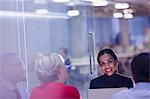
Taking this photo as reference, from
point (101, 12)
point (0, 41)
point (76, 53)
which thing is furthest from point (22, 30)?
point (101, 12)

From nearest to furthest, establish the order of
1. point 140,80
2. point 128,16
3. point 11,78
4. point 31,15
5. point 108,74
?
1. point 140,80
2. point 11,78
3. point 108,74
4. point 31,15
5. point 128,16

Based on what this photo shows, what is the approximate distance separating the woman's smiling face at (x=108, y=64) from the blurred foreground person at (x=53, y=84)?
1.78ft

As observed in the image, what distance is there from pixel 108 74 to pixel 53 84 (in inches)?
26.1

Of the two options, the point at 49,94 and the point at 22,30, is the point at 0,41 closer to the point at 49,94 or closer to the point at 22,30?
the point at 22,30

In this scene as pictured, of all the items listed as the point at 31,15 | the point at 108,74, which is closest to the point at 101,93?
the point at 108,74

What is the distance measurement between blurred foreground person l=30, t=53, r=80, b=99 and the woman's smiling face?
54cm

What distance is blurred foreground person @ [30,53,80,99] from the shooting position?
72.1 inches

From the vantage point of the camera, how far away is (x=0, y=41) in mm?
2619

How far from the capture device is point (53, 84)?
182 cm

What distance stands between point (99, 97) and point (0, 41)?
3.07ft

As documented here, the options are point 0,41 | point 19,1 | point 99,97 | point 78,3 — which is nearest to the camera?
point 99,97

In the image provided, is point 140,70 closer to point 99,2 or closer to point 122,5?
point 122,5

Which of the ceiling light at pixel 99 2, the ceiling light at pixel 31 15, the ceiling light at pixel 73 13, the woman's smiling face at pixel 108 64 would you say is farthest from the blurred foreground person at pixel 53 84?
the ceiling light at pixel 99 2

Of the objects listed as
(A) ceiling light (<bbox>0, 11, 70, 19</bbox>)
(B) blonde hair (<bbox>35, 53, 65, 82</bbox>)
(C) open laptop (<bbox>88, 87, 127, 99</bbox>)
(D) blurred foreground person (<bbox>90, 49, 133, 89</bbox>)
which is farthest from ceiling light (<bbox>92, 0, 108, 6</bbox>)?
(B) blonde hair (<bbox>35, 53, 65, 82</bbox>)
